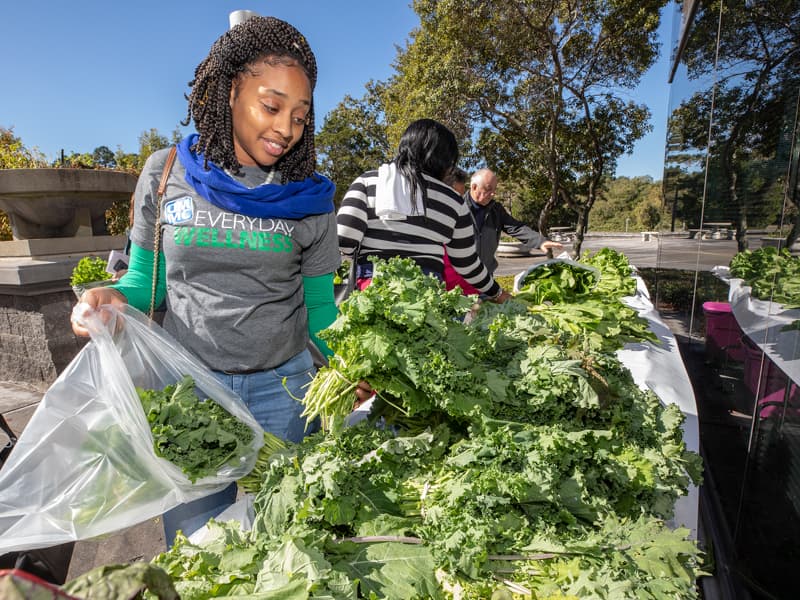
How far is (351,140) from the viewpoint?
3394cm

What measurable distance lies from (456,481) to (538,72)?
1634 cm

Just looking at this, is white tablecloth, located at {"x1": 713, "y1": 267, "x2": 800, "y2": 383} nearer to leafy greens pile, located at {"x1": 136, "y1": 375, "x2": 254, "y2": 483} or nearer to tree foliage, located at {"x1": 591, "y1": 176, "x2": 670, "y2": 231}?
leafy greens pile, located at {"x1": 136, "y1": 375, "x2": 254, "y2": 483}

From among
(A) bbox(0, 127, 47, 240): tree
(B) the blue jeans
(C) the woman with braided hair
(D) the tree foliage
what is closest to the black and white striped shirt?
(C) the woman with braided hair

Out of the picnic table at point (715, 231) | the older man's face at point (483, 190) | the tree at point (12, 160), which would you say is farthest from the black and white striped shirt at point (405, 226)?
the tree at point (12, 160)

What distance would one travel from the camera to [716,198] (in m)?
3.50

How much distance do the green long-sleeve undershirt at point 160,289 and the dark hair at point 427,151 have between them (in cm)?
112

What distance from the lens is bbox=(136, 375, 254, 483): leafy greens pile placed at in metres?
1.38

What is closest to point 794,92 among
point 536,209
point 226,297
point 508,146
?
point 226,297

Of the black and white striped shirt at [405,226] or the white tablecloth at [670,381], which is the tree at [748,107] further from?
the black and white striped shirt at [405,226]

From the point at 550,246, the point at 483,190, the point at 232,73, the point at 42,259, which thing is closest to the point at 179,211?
the point at 232,73

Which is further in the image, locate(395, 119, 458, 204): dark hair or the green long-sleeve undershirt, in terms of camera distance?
locate(395, 119, 458, 204): dark hair

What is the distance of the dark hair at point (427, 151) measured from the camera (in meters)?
2.88

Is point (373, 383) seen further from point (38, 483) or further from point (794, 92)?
point (794, 92)

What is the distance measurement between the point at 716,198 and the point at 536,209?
39.4 m
